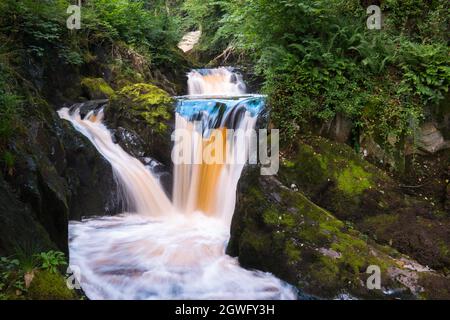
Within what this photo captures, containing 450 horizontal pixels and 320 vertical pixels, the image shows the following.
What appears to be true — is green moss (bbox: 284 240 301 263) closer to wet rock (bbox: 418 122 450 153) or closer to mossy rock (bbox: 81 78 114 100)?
wet rock (bbox: 418 122 450 153)

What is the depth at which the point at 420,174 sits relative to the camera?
6.73m

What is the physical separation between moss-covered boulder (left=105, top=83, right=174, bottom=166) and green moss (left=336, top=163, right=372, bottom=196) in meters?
Result: 4.35

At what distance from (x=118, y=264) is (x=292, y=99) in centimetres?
400

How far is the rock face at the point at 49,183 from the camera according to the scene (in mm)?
4605

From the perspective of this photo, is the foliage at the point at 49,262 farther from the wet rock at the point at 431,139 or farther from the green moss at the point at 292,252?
the wet rock at the point at 431,139

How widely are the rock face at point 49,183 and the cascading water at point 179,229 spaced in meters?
0.43

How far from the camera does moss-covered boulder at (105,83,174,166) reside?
950cm

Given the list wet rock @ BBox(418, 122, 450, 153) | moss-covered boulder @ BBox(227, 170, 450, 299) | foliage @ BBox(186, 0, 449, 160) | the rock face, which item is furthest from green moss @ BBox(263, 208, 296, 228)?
the rock face

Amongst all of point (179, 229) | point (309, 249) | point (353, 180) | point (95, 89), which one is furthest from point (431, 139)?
point (95, 89)

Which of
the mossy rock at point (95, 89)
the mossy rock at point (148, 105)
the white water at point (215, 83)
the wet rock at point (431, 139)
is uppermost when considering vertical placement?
the white water at point (215, 83)

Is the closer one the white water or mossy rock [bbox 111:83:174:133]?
mossy rock [bbox 111:83:174:133]

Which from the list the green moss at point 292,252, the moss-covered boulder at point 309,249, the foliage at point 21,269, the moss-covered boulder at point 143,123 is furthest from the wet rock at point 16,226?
the moss-covered boulder at point 143,123

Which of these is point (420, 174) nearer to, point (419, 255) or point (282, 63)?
point (419, 255)

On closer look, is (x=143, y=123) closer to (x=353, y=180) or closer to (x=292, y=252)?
(x=353, y=180)
